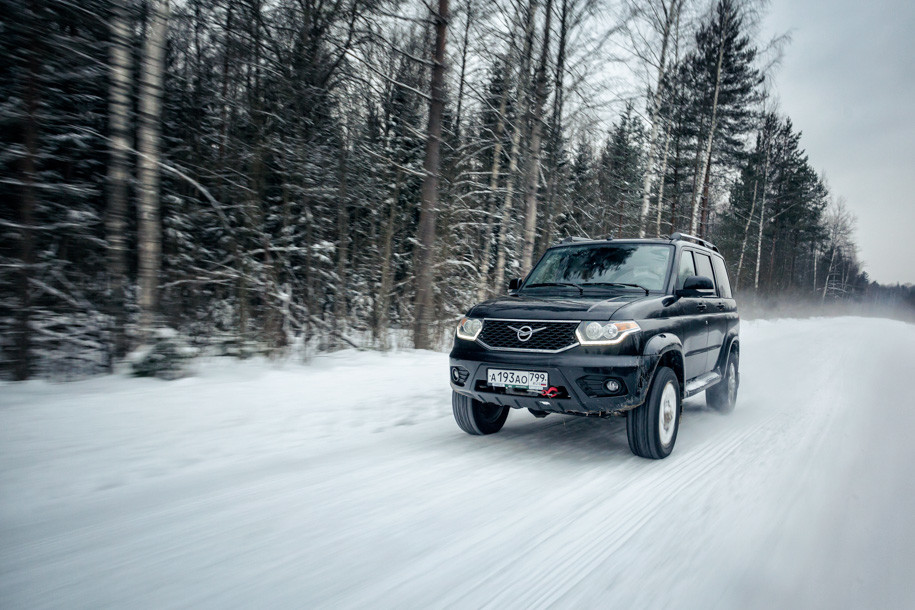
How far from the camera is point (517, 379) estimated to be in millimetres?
3979

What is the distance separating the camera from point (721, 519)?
309 centimetres

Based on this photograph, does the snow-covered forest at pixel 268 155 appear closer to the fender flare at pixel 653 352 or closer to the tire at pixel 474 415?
the tire at pixel 474 415

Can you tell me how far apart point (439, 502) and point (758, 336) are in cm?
1921

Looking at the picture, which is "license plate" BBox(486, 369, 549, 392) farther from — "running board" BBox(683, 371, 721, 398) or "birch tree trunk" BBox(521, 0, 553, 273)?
"birch tree trunk" BBox(521, 0, 553, 273)

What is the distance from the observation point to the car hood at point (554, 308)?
13.0 feet

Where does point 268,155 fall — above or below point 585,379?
above

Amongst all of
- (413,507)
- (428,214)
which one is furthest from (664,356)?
(428,214)

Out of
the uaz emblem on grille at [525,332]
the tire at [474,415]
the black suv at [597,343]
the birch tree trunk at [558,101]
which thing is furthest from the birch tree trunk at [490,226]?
the uaz emblem on grille at [525,332]

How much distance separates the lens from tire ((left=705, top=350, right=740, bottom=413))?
6.27 meters

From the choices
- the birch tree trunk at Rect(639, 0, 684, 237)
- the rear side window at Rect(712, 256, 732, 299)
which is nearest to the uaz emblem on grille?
the rear side window at Rect(712, 256, 732, 299)

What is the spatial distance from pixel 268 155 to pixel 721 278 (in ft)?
27.8

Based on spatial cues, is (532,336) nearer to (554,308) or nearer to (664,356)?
(554,308)

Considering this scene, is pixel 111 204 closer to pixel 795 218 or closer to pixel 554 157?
pixel 554 157

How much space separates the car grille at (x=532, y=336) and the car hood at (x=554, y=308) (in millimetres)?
50
